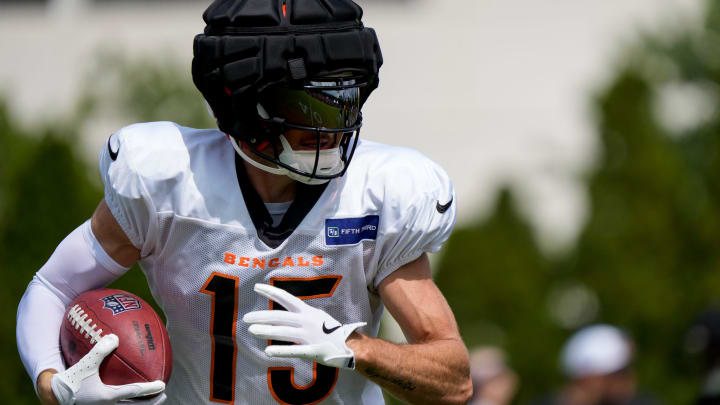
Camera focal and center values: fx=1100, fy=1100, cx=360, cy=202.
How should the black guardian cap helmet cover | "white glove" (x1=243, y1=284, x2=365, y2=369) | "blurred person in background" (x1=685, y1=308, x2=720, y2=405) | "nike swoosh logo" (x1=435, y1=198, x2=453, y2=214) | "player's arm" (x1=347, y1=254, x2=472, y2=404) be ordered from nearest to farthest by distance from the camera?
1. "white glove" (x1=243, y1=284, x2=365, y2=369)
2. "player's arm" (x1=347, y1=254, x2=472, y2=404)
3. the black guardian cap helmet cover
4. "nike swoosh logo" (x1=435, y1=198, x2=453, y2=214)
5. "blurred person in background" (x1=685, y1=308, x2=720, y2=405)

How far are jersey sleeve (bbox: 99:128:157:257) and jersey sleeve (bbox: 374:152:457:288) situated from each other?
0.62 m

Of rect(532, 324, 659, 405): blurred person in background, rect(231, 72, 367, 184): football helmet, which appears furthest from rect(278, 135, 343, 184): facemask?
rect(532, 324, 659, 405): blurred person in background

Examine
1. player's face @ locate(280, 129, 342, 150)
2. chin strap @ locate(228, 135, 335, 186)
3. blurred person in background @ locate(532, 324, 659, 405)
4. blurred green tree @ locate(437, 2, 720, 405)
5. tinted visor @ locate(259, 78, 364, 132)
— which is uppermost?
tinted visor @ locate(259, 78, 364, 132)

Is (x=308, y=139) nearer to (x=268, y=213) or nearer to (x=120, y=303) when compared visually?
(x=268, y=213)

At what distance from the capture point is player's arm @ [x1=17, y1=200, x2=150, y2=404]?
117 inches

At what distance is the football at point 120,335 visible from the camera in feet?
8.95

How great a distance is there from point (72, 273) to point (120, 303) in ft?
0.78

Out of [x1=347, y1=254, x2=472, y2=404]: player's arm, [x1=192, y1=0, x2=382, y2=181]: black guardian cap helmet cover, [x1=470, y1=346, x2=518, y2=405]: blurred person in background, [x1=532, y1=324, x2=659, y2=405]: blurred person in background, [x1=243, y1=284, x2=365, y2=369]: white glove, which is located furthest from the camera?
[x1=470, y1=346, x2=518, y2=405]: blurred person in background

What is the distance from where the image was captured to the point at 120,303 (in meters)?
2.87

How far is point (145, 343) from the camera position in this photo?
277 cm

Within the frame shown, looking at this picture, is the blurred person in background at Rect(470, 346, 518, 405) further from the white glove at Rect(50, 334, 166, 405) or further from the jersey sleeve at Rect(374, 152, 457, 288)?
the white glove at Rect(50, 334, 166, 405)

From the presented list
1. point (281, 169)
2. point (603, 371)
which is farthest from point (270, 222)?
point (603, 371)

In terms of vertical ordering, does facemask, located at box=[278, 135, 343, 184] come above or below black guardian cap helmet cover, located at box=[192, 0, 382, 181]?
below

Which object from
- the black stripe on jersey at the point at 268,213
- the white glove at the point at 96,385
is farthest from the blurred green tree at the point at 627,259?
the white glove at the point at 96,385
